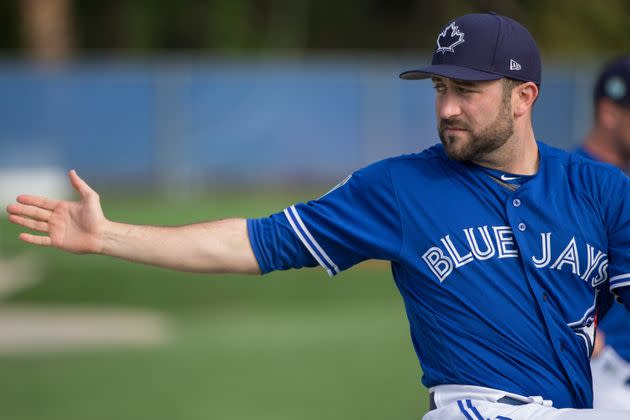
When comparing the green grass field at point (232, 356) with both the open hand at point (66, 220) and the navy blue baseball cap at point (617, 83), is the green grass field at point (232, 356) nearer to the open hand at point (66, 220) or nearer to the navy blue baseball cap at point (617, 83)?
the navy blue baseball cap at point (617, 83)

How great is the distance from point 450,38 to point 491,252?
0.81 meters

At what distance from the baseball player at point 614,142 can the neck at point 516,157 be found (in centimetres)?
142

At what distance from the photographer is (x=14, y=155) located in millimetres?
23078

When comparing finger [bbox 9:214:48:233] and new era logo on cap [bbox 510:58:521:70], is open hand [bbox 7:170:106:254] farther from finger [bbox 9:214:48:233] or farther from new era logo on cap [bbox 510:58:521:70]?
new era logo on cap [bbox 510:58:521:70]

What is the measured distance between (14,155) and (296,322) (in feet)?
41.6

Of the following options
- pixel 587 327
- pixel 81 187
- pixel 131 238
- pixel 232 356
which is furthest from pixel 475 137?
pixel 232 356

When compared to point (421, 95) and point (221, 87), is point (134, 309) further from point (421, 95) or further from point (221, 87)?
point (421, 95)

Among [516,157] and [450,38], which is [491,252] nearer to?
[516,157]

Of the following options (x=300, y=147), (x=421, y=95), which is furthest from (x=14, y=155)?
(x=421, y=95)

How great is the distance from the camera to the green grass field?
8438mm

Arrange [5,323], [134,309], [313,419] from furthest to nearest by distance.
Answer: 1. [134,309]
2. [5,323]
3. [313,419]

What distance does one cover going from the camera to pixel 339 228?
→ 408 centimetres

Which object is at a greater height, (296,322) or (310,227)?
(310,227)

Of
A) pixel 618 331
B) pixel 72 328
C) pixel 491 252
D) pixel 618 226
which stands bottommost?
pixel 72 328
